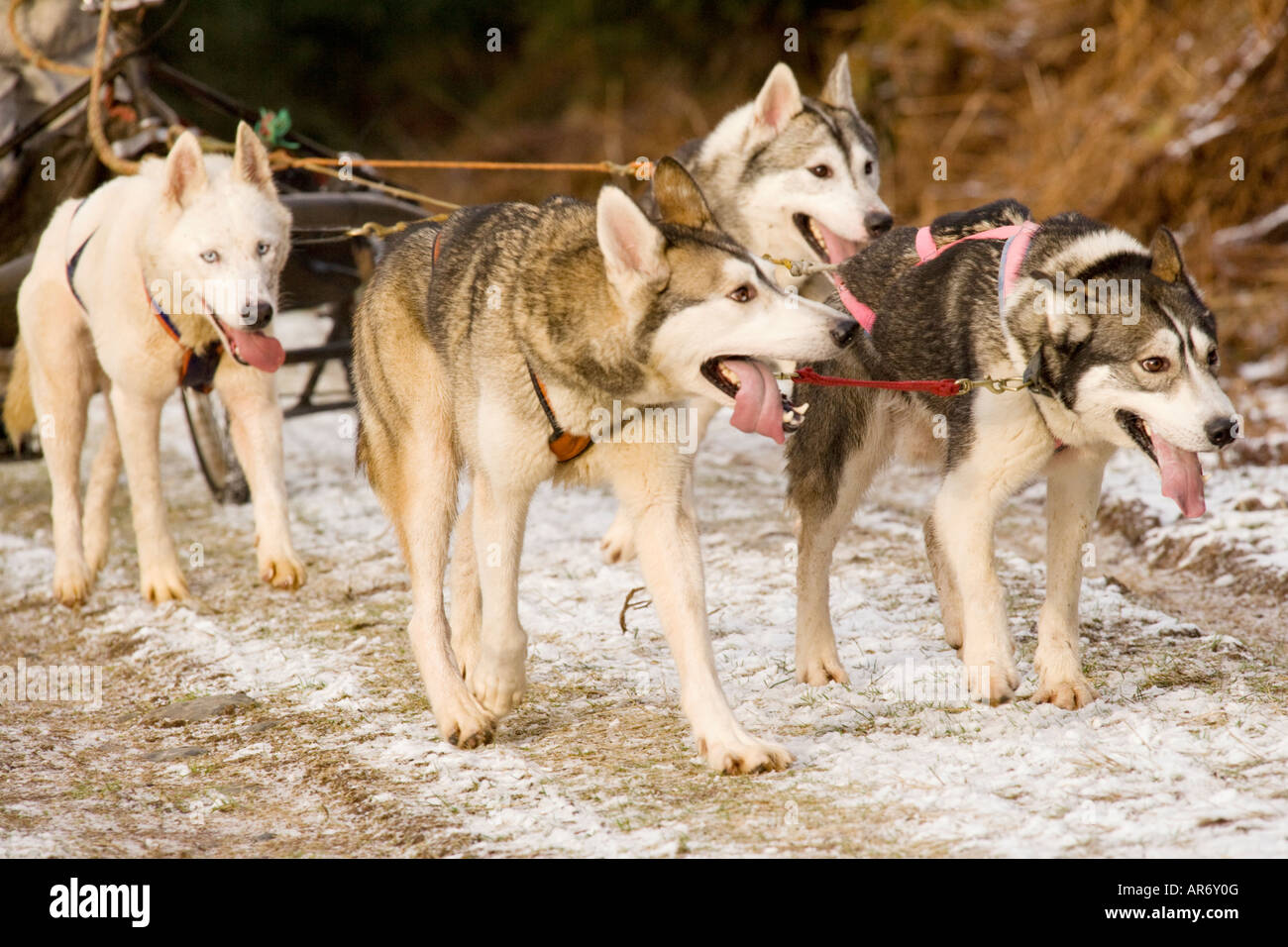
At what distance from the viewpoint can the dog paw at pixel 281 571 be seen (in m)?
5.75

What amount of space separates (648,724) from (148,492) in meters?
2.79

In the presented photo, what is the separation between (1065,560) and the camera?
169 inches

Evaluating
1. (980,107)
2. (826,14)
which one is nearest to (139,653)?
(980,107)

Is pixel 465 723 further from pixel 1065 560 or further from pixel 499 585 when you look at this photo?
pixel 1065 560

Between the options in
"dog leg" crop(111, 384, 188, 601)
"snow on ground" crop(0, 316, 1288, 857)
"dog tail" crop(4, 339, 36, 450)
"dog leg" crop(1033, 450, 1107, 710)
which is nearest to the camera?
"snow on ground" crop(0, 316, 1288, 857)

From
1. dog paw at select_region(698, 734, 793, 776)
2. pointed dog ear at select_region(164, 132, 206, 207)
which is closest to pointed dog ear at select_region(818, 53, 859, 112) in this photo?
pointed dog ear at select_region(164, 132, 206, 207)

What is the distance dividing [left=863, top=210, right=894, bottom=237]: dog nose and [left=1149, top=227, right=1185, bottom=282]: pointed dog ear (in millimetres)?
1997

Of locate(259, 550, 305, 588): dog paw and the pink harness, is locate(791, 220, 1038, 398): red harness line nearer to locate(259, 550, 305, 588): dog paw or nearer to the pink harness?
the pink harness

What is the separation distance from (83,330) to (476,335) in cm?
301

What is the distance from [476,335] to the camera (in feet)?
13.1

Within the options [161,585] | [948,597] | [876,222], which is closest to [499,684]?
[948,597]

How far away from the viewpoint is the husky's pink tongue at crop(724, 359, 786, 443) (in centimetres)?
366

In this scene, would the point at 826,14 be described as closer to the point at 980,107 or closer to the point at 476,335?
the point at 980,107

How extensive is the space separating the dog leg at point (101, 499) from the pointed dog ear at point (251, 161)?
4.62 feet
